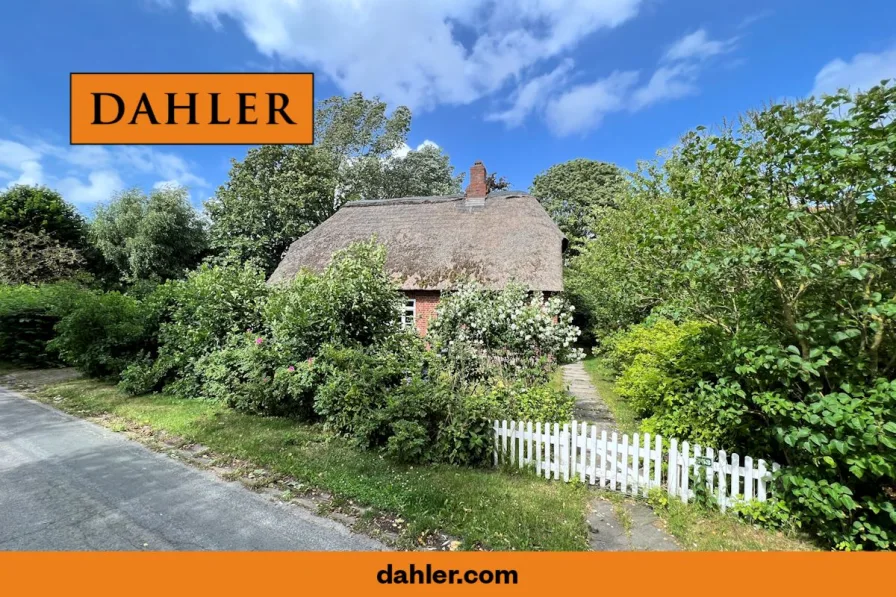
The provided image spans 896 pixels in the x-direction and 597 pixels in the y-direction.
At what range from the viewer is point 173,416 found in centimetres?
770

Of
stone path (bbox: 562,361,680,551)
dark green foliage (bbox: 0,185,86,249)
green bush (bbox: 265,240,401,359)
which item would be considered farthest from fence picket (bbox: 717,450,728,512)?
dark green foliage (bbox: 0,185,86,249)

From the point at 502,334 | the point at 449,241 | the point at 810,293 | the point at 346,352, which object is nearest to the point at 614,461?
the point at 810,293

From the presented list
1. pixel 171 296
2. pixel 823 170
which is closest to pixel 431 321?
pixel 823 170

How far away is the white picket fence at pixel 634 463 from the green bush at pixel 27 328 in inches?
605

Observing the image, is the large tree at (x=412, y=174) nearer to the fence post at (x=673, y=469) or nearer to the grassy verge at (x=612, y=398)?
the grassy verge at (x=612, y=398)

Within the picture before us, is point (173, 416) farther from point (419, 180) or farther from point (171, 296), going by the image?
point (419, 180)

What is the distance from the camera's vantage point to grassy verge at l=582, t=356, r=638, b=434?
7.42 meters

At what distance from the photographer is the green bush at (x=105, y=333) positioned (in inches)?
417

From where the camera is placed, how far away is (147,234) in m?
26.2

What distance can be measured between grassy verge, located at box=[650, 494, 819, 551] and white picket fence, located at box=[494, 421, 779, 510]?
187mm

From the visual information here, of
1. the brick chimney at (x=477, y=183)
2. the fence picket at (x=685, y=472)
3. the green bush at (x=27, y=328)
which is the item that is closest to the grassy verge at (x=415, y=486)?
the fence picket at (x=685, y=472)

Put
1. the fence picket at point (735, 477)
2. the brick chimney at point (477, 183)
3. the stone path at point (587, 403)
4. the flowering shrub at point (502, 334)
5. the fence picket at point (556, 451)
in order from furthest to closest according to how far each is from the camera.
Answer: the brick chimney at point (477, 183) < the stone path at point (587, 403) < the flowering shrub at point (502, 334) < the fence picket at point (556, 451) < the fence picket at point (735, 477)

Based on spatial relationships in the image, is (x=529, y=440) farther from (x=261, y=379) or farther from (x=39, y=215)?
(x=39, y=215)

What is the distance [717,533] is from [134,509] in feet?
18.4
